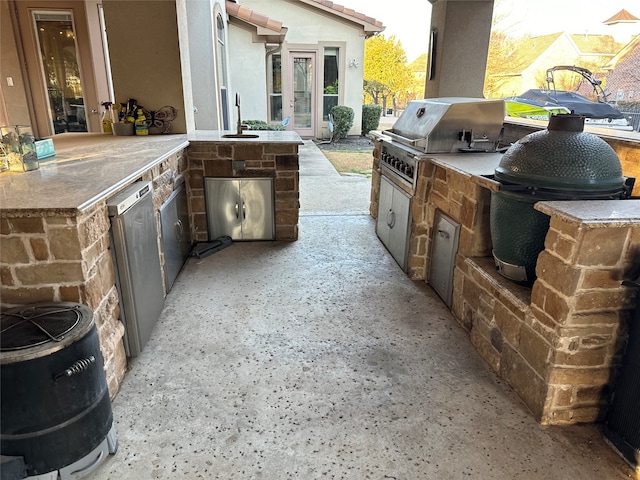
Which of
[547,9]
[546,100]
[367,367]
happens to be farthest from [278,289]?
[547,9]

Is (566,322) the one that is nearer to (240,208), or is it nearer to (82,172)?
(82,172)

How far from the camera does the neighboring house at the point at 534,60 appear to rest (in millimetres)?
8891

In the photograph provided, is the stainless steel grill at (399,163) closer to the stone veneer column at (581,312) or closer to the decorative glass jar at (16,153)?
the stone veneer column at (581,312)

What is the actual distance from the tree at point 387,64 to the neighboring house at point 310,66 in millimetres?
8098

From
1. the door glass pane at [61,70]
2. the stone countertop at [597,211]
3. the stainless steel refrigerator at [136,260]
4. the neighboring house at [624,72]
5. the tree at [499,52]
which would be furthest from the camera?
the tree at [499,52]

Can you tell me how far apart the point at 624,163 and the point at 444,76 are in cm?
254

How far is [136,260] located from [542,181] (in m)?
2.11

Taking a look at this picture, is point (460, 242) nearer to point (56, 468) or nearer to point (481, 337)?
point (481, 337)

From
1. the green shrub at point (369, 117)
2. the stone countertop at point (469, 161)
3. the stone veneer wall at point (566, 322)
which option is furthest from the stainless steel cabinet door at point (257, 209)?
the green shrub at point (369, 117)

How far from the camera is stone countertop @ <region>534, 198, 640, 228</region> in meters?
1.67

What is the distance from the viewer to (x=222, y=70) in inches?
303

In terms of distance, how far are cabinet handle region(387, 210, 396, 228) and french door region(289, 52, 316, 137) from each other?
8.22 meters

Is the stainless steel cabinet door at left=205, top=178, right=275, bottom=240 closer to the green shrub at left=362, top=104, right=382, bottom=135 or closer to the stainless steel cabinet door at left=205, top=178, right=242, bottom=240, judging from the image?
the stainless steel cabinet door at left=205, top=178, right=242, bottom=240

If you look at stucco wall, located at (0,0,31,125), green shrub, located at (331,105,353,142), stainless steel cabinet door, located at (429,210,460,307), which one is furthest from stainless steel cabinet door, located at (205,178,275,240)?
green shrub, located at (331,105,353,142)
